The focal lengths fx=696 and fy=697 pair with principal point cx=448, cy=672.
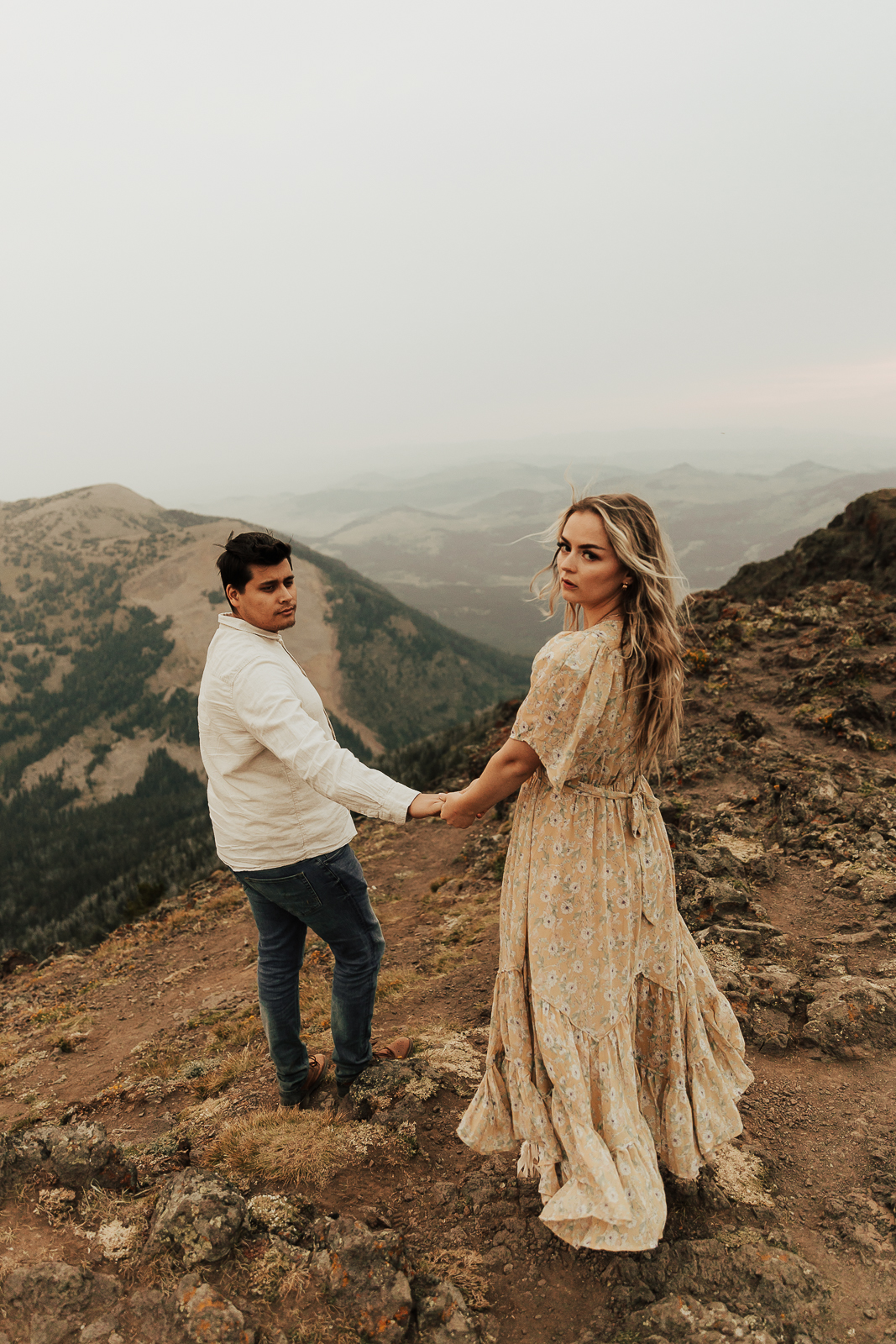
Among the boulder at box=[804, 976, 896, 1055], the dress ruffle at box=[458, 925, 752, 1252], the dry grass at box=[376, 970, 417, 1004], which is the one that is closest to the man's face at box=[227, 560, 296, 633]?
the dress ruffle at box=[458, 925, 752, 1252]

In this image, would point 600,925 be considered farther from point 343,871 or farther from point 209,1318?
point 209,1318

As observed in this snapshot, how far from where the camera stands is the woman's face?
2129 mm

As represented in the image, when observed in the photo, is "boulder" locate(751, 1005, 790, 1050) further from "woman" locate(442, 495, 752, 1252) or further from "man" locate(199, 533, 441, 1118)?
"man" locate(199, 533, 441, 1118)

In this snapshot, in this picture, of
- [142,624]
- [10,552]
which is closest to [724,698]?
[142,624]

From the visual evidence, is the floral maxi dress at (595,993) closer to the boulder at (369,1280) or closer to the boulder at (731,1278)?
the boulder at (731,1278)

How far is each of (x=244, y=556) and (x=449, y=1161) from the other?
106 inches

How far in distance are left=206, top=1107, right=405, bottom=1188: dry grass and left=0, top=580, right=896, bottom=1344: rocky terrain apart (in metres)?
0.01

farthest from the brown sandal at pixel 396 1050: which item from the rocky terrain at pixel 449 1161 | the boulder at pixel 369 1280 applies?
the boulder at pixel 369 1280

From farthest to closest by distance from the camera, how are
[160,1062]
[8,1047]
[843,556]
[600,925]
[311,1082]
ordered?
[843,556], [8,1047], [160,1062], [311,1082], [600,925]

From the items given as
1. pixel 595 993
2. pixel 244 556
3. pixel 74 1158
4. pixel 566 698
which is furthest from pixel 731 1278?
pixel 244 556

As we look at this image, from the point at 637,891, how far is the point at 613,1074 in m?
0.57

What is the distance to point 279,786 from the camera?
8.73ft

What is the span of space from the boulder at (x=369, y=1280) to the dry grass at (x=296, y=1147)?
1.45ft

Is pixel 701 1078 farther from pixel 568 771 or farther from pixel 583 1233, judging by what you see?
pixel 568 771
